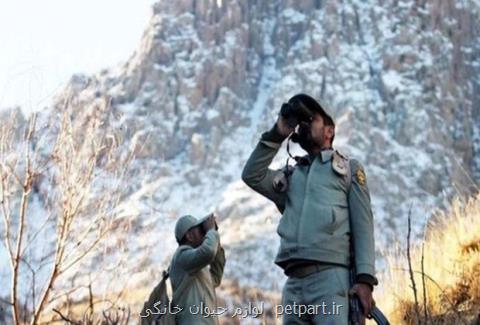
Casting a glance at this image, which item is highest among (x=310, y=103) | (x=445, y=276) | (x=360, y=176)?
(x=445, y=276)

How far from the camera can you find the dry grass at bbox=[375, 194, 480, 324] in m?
4.80

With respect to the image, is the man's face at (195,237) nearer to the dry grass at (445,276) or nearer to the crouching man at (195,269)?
the crouching man at (195,269)

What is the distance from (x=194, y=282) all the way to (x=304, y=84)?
7156 centimetres

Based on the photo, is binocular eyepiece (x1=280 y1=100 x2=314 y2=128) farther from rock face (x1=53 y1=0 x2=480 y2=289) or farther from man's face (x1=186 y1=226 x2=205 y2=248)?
rock face (x1=53 y1=0 x2=480 y2=289)

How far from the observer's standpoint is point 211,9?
3310 inches

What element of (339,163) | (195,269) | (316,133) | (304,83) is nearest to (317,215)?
(339,163)

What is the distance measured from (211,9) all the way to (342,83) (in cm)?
1755

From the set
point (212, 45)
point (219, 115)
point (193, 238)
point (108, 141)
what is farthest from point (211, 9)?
point (193, 238)

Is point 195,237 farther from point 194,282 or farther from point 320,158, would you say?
point 320,158

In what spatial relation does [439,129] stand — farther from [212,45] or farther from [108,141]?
[108,141]

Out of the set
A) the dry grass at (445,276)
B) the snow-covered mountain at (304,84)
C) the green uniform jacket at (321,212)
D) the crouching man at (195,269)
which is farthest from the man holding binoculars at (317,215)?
the snow-covered mountain at (304,84)

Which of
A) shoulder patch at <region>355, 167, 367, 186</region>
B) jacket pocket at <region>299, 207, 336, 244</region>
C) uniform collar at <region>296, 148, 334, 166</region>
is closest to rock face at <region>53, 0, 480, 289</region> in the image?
uniform collar at <region>296, 148, 334, 166</region>

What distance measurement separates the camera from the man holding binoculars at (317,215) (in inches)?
121

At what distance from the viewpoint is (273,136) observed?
331cm
